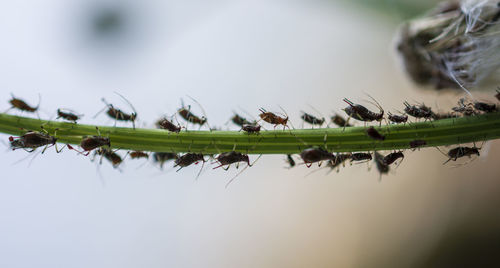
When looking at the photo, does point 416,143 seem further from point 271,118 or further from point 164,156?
point 164,156

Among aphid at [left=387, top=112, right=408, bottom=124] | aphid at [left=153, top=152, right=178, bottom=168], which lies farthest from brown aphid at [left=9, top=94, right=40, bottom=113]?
aphid at [left=387, top=112, right=408, bottom=124]

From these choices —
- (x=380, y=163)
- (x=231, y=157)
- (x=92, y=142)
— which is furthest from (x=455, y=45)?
(x=92, y=142)

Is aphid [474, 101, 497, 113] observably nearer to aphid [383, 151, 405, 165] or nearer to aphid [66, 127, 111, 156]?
aphid [383, 151, 405, 165]

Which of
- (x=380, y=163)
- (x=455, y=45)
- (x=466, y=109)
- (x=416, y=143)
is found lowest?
(x=380, y=163)

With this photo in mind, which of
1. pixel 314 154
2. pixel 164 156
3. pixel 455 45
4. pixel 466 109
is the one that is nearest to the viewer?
pixel 314 154

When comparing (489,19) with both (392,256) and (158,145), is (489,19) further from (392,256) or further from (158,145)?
(392,256)

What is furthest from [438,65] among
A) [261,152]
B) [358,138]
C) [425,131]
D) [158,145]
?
[158,145]
